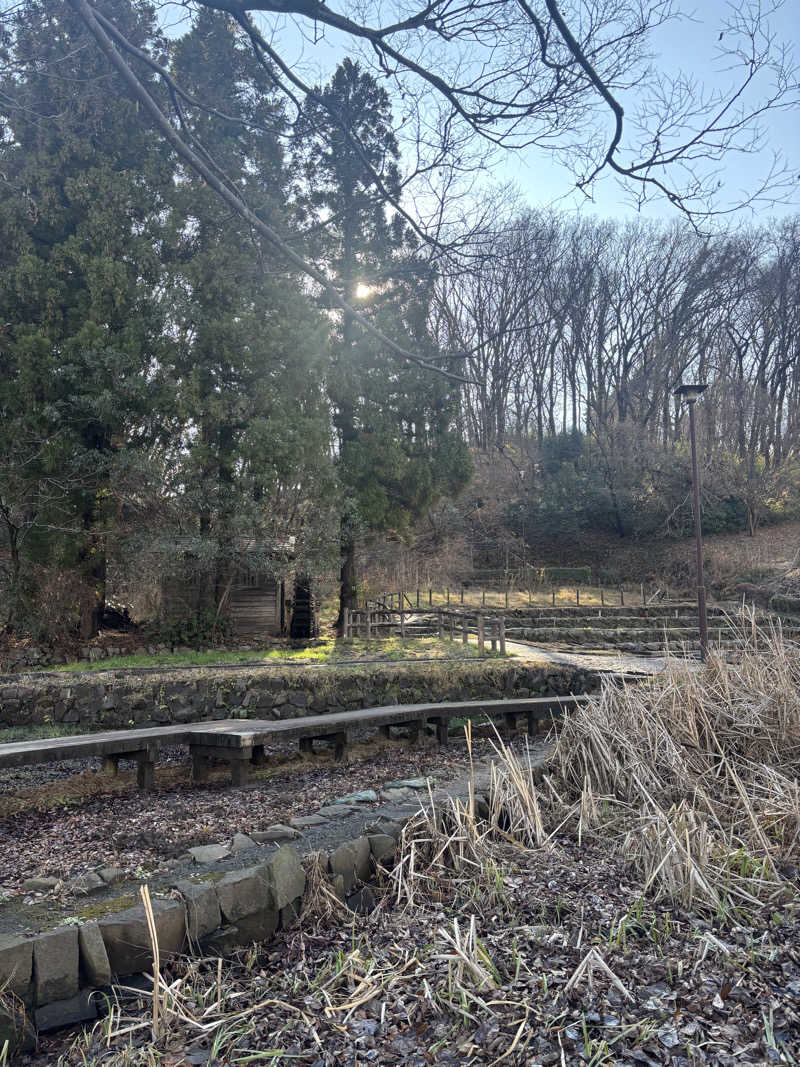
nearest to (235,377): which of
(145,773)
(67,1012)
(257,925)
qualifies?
(145,773)

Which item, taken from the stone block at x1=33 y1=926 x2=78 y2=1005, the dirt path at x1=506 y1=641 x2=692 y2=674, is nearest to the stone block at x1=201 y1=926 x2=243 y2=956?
the stone block at x1=33 y1=926 x2=78 y2=1005

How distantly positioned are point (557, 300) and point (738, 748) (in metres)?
30.3

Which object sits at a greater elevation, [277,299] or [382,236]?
[382,236]

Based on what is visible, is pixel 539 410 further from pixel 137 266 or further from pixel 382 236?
pixel 137 266

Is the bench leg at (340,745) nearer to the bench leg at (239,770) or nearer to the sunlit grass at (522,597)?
the bench leg at (239,770)

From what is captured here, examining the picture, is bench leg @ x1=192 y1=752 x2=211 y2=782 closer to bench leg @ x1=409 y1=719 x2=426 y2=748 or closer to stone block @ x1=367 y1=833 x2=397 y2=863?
bench leg @ x1=409 y1=719 x2=426 y2=748

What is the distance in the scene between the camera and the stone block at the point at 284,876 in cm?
329

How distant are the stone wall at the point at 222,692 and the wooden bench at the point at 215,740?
5.76 ft

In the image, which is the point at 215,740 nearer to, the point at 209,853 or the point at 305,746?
the point at 305,746

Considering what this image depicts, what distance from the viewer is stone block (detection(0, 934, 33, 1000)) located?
→ 2.56 meters

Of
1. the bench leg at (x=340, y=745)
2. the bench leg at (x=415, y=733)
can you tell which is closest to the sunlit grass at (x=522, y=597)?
the bench leg at (x=415, y=733)

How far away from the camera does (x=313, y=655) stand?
12750mm

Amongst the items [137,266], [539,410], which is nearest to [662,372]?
[539,410]

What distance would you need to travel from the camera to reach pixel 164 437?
543 inches
